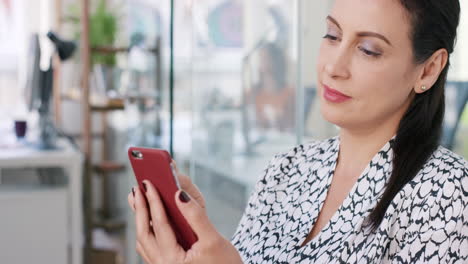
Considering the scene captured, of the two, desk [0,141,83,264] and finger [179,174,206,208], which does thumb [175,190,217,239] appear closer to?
finger [179,174,206,208]

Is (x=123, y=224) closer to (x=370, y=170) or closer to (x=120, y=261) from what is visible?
(x=120, y=261)

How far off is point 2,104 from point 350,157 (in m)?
4.02

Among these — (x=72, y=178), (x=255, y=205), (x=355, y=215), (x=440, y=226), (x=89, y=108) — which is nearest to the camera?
(x=440, y=226)

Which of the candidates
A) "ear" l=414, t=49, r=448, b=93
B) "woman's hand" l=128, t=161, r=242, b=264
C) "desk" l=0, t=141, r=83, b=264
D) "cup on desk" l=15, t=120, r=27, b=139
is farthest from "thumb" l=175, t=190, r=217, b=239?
"cup on desk" l=15, t=120, r=27, b=139

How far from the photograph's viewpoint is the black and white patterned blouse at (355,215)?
0.85 metres

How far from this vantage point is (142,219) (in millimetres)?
913

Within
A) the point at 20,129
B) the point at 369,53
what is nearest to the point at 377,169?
the point at 369,53

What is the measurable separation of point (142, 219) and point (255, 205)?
12.4 inches

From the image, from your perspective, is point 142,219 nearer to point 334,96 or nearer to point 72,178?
point 334,96

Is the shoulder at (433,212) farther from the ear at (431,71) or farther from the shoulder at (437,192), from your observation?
the ear at (431,71)

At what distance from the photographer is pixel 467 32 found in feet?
4.52

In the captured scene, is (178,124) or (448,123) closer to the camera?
(448,123)

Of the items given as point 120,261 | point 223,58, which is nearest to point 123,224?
point 120,261

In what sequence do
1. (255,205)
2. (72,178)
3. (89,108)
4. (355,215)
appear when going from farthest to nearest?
1. (89,108)
2. (72,178)
3. (255,205)
4. (355,215)
